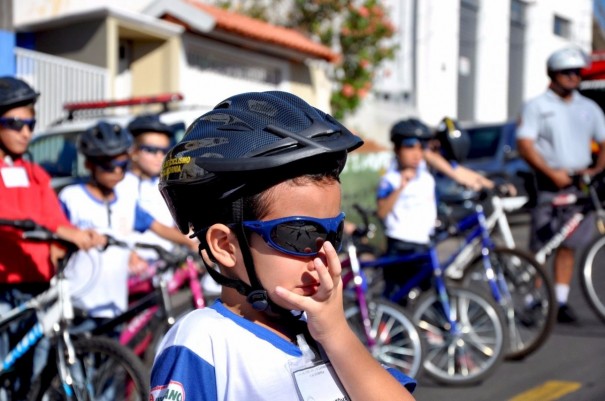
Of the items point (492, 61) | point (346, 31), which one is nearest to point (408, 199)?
point (346, 31)

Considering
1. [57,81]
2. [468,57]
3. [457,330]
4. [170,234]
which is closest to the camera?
[170,234]

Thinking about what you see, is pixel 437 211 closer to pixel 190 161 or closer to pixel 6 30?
pixel 190 161

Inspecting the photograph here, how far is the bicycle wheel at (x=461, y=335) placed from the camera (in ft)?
19.1

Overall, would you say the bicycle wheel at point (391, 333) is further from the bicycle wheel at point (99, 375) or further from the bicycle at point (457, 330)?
the bicycle wheel at point (99, 375)

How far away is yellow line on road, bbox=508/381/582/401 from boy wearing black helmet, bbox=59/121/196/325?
2248 mm

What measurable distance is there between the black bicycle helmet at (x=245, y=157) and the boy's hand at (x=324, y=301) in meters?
0.12

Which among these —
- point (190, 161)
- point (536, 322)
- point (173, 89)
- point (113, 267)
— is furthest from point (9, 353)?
point (173, 89)

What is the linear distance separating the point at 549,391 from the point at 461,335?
25.2 inches

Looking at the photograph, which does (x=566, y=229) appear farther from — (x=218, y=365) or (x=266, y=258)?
(x=218, y=365)

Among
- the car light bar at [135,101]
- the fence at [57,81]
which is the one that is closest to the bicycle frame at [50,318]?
the car light bar at [135,101]

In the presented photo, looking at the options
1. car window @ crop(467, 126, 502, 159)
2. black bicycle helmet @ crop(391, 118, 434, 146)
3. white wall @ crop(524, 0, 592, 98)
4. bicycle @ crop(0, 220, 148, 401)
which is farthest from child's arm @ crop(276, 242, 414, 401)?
white wall @ crop(524, 0, 592, 98)

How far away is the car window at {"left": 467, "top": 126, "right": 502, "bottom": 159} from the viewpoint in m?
14.6

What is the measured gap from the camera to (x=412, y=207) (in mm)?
6180

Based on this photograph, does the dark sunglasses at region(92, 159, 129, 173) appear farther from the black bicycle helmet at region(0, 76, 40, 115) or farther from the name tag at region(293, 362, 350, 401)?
the name tag at region(293, 362, 350, 401)
